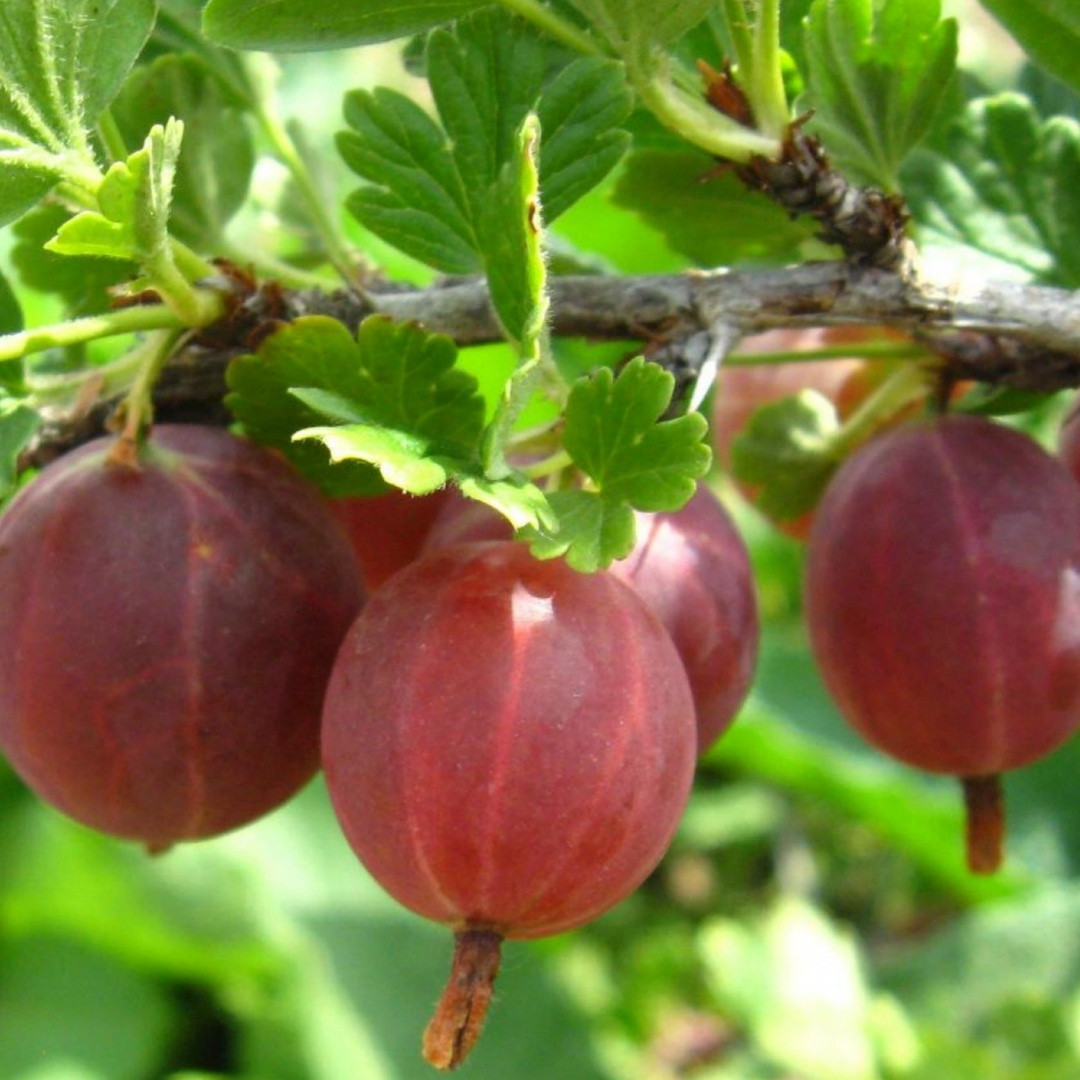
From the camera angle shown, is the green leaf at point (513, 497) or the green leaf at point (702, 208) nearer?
the green leaf at point (513, 497)

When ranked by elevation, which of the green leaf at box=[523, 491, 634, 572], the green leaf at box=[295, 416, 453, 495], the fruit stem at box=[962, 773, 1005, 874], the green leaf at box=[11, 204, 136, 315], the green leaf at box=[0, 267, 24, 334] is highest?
the green leaf at box=[295, 416, 453, 495]

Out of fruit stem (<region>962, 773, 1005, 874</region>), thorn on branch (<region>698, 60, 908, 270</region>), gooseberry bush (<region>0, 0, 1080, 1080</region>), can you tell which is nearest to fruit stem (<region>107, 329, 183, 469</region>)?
gooseberry bush (<region>0, 0, 1080, 1080</region>)

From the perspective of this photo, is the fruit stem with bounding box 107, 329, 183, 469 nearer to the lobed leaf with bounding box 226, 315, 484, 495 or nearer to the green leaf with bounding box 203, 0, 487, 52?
the lobed leaf with bounding box 226, 315, 484, 495

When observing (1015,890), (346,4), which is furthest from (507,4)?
(1015,890)

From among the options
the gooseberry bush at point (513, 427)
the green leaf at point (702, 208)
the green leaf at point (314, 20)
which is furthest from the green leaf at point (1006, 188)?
the green leaf at point (314, 20)

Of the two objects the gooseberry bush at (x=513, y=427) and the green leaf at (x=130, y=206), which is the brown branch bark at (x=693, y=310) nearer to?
the gooseberry bush at (x=513, y=427)

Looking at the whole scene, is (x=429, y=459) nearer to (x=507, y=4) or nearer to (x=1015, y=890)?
(x=507, y=4)
